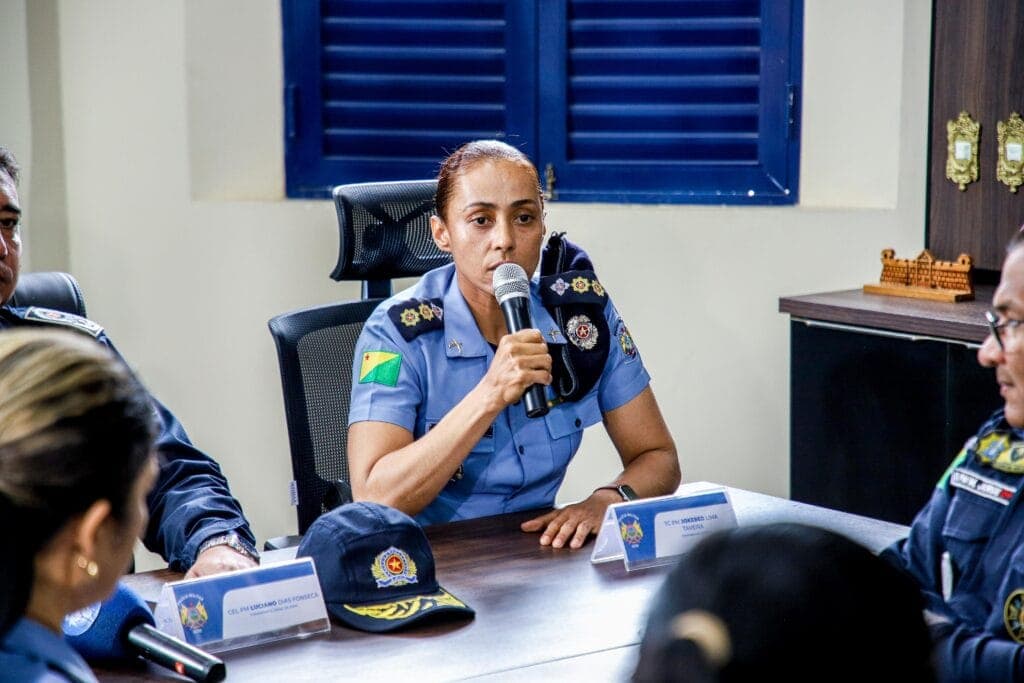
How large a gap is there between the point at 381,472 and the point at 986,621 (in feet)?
3.09

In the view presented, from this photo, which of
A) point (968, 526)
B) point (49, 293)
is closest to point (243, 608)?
point (968, 526)

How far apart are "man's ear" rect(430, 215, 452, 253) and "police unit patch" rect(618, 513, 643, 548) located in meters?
0.73

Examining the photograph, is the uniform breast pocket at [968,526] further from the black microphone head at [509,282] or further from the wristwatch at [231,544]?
the wristwatch at [231,544]

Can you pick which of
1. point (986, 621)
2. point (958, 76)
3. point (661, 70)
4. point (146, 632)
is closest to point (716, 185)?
point (661, 70)

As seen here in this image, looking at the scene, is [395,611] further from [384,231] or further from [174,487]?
[384,231]

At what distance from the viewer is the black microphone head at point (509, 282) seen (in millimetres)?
2129

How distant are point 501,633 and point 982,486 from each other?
0.63 metres

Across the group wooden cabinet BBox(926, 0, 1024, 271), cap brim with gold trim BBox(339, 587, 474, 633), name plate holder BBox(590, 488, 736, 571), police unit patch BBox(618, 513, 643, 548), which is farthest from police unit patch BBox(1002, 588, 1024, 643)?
wooden cabinet BBox(926, 0, 1024, 271)

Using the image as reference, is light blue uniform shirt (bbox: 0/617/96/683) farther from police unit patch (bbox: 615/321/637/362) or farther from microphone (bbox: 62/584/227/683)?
police unit patch (bbox: 615/321/637/362)

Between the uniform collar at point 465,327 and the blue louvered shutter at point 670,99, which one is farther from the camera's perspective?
A: the blue louvered shutter at point 670,99

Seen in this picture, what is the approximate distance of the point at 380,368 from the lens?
87.5 inches

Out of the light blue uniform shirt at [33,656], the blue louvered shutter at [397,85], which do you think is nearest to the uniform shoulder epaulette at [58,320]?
the light blue uniform shirt at [33,656]

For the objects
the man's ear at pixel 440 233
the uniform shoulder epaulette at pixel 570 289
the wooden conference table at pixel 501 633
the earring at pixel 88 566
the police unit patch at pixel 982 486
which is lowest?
the wooden conference table at pixel 501 633

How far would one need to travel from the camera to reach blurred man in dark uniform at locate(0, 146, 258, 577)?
195 cm
